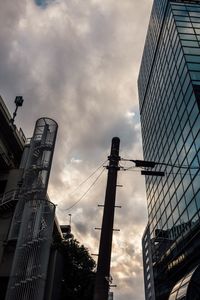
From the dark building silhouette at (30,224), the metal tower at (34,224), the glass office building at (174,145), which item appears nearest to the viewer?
the metal tower at (34,224)

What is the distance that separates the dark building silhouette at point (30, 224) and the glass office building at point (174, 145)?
31.3 ft

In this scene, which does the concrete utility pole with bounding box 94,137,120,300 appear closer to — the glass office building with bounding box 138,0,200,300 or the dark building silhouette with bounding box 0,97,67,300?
the glass office building with bounding box 138,0,200,300

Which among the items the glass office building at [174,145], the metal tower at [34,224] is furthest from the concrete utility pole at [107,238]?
the metal tower at [34,224]

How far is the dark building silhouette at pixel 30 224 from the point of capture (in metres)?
20.2

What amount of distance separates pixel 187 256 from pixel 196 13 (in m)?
30.5

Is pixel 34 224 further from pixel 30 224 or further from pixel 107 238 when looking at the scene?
pixel 107 238

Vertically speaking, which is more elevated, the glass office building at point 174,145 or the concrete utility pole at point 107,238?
the glass office building at point 174,145

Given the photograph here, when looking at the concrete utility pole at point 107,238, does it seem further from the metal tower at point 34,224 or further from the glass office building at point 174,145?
the metal tower at point 34,224

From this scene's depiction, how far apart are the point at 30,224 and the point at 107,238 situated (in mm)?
12615

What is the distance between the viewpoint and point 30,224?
23.0 metres

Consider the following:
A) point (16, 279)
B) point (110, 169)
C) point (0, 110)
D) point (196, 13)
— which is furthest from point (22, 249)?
point (196, 13)

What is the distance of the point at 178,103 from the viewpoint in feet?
104

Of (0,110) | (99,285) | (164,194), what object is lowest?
(99,285)

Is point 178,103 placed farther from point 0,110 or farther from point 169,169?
point 0,110
